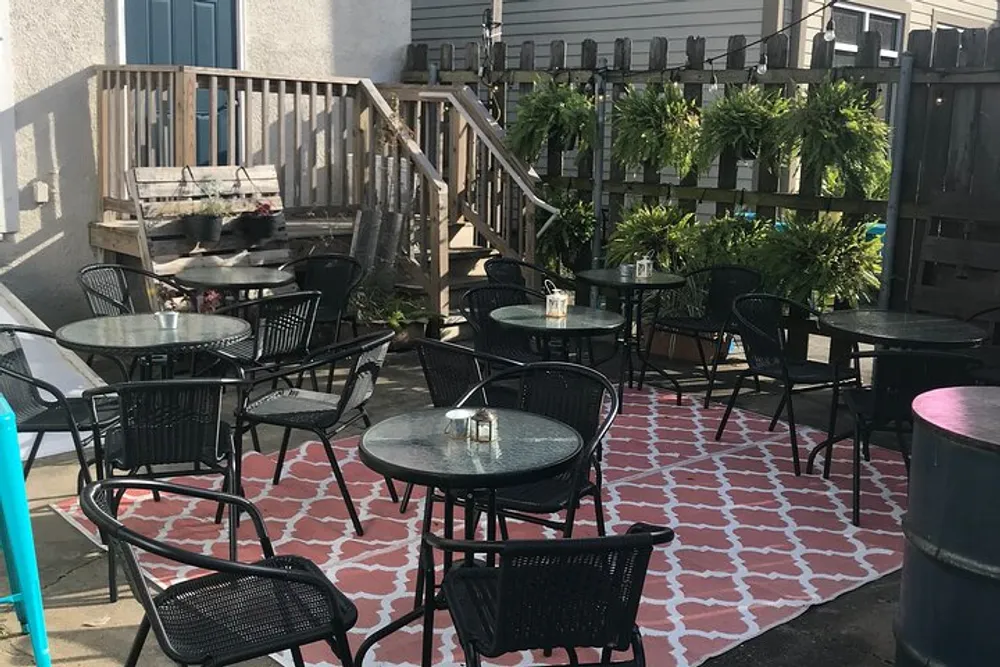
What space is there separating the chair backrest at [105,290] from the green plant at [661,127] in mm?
3639

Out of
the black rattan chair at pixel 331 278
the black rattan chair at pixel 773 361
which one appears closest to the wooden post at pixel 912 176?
the black rattan chair at pixel 773 361

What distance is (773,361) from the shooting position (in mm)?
5262

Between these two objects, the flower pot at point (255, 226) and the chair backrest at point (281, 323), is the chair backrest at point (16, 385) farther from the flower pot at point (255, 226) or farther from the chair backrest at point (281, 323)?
the flower pot at point (255, 226)

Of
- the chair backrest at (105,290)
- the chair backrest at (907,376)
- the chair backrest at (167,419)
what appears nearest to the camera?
the chair backrest at (167,419)

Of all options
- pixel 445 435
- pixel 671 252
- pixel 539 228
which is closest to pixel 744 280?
pixel 671 252

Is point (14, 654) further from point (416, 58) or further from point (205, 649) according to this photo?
point (416, 58)

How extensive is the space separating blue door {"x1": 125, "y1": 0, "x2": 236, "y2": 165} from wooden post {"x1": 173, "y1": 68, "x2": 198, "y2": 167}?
0.63m

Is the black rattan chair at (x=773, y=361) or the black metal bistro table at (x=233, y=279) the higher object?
the black metal bistro table at (x=233, y=279)

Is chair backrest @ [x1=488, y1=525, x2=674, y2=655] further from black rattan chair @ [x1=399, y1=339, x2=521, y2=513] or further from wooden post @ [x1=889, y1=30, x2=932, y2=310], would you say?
wooden post @ [x1=889, y1=30, x2=932, y2=310]

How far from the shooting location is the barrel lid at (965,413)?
2.59 metres

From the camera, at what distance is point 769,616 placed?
3639 millimetres

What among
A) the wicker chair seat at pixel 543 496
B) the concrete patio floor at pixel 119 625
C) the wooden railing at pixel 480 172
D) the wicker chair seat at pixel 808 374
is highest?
the wooden railing at pixel 480 172

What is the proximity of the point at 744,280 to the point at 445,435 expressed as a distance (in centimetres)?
388

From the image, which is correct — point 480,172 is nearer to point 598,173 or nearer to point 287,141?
point 598,173
